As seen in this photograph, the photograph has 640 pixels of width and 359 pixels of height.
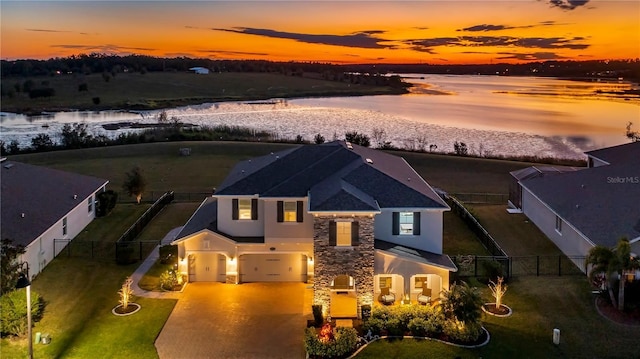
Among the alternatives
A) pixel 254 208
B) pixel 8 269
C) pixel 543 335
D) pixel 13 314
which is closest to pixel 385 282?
pixel 543 335

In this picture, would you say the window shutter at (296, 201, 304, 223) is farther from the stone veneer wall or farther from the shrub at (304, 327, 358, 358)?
the shrub at (304, 327, 358, 358)

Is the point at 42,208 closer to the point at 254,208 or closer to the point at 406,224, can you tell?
the point at 254,208

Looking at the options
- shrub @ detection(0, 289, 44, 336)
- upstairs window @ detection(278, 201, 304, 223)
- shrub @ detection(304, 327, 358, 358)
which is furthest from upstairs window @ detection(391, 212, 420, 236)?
shrub @ detection(0, 289, 44, 336)

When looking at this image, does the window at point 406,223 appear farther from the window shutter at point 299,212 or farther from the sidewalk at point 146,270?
the sidewalk at point 146,270

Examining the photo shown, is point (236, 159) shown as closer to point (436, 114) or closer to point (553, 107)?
point (436, 114)

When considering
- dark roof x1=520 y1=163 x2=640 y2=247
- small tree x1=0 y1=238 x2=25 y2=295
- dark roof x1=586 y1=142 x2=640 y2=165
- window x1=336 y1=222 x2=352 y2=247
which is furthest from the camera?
dark roof x1=586 y1=142 x2=640 y2=165

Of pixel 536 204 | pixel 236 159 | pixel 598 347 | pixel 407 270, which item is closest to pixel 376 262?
pixel 407 270
